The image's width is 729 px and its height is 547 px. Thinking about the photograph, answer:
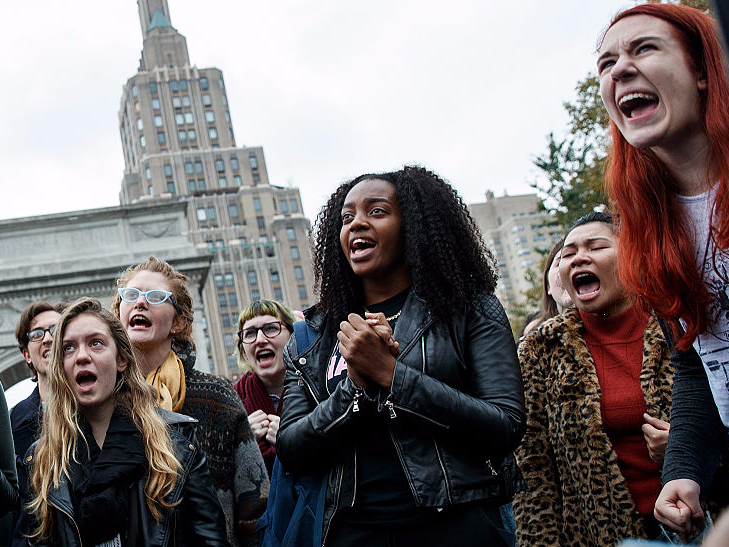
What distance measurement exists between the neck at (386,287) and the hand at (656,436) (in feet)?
3.08

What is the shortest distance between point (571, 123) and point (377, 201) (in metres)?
14.6

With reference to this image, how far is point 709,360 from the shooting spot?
2.21m

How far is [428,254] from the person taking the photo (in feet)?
9.52

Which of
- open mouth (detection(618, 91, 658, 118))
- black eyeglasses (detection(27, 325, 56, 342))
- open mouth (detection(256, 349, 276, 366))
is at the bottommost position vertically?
open mouth (detection(256, 349, 276, 366))

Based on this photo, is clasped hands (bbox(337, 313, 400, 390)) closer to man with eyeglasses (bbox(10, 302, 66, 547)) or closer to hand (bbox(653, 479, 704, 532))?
hand (bbox(653, 479, 704, 532))

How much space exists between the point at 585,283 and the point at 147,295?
2.14m

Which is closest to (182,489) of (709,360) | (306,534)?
(306,534)

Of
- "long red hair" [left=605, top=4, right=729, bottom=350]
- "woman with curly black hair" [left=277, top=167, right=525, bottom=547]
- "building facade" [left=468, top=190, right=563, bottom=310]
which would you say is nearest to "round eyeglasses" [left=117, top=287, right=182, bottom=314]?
"woman with curly black hair" [left=277, top=167, right=525, bottom=547]

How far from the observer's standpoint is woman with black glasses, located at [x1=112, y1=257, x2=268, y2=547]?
155 inches

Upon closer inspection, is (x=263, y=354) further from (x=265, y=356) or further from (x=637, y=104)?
(x=637, y=104)

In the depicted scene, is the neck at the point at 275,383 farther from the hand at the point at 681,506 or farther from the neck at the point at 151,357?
the hand at the point at 681,506

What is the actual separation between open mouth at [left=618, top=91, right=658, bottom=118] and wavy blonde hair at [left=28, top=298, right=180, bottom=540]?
6.80 ft

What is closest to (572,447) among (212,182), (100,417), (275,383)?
(100,417)

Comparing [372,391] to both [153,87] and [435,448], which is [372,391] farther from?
[153,87]
